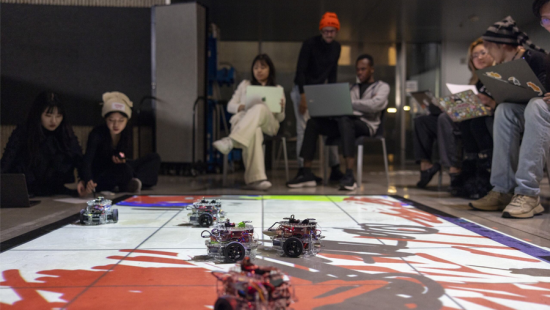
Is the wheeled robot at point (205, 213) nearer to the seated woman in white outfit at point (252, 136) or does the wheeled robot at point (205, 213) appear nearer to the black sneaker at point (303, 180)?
the seated woman in white outfit at point (252, 136)

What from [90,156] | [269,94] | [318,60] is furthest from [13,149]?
[318,60]

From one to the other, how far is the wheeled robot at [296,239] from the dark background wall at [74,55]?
11.7 ft

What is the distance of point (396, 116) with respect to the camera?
27.9ft

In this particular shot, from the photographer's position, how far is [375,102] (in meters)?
3.74

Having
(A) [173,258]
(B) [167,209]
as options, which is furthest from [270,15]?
(A) [173,258]

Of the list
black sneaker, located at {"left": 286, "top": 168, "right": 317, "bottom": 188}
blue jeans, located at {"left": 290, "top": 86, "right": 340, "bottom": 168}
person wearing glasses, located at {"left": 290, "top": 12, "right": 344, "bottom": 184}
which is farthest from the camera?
blue jeans, located at {"left": 290, "top": 86, "right": 340, "bottom": 168}

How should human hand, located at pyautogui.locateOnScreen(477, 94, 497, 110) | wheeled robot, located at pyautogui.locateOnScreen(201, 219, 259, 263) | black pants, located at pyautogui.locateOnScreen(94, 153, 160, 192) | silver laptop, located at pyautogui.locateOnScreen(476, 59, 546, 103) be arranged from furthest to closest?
black pants, located at pyautogui.locateOnScreen(94, 153, 160, 192)
human hand, located at pyautogui.locateOnScreen(477, 94, 497, 110)
silver laptop, located at pyautogui.locateOnScreen(476, 59, 546, 103)
wheeled robot, located at pyautogui.locateOnScreen(201, 219, 259, 263)

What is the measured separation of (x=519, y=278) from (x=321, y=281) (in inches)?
21.1

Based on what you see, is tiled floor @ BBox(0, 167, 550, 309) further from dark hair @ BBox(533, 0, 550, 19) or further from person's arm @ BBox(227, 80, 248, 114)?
person's arm @ BBox(227, 80, 248, 114)

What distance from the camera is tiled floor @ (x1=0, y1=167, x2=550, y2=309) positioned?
3.52 ft

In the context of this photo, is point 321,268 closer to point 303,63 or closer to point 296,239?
point 296,239

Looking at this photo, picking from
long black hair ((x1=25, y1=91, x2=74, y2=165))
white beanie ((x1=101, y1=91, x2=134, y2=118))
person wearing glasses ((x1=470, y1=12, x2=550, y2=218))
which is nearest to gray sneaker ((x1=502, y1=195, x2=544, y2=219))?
person wearing glasses ((x1=470, y1=12, x2=550, y2=218))

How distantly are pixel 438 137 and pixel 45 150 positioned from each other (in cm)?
277

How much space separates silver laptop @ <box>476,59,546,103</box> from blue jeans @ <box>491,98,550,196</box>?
58mm
